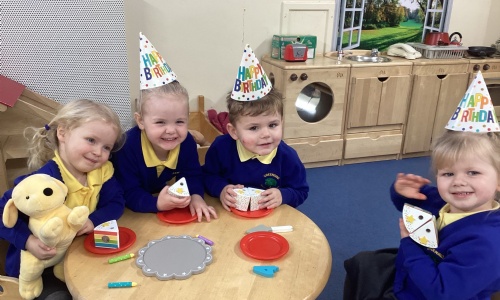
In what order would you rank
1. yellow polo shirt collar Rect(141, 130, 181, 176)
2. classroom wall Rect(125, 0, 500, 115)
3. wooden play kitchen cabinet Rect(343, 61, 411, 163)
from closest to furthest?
yellow polo shirt collar Rect(141, 130, 181, 176) → classroom wall Rect(125, 0, 500, 115) → wooden play kitchen cabinet Rect(343, 61, 411, 163)

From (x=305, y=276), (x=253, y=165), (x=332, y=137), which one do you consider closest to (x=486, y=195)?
(x=305, y=276)

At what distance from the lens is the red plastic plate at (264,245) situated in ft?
3.43

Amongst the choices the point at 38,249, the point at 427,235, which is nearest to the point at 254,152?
the point at 427,235

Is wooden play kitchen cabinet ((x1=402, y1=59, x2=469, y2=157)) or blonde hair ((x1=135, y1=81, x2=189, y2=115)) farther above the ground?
blonde hair ((x1=135, y1=81, x2=189, y2=115))

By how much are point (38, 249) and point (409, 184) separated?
109 centimetres

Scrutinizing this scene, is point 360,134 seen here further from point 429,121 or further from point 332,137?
point 429,121

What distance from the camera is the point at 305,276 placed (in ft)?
3.23

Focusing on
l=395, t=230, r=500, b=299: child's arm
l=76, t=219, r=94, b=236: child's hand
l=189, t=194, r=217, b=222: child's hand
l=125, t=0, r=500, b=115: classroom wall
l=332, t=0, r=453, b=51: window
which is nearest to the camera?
l=395, t=230, r=500, b=299: child's arm

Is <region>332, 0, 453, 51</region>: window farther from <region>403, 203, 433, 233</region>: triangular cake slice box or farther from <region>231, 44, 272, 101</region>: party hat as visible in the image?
<region>403, 203, 433, 233</region>: triangular cake slice box

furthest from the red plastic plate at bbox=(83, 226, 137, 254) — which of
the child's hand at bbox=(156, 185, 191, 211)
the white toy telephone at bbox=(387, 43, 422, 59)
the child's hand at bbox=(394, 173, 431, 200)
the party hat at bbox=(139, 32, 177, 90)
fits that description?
the white toy telephone at bbox=(387, 43, 422, 59)

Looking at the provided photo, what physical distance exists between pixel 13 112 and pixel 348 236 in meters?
1.81

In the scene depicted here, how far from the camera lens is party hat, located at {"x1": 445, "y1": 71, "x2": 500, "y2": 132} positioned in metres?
1.04

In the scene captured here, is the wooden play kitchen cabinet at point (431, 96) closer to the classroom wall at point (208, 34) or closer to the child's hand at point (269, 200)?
the classroom wall at point (208, 34)

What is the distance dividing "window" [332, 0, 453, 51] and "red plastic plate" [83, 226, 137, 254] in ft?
8.83
